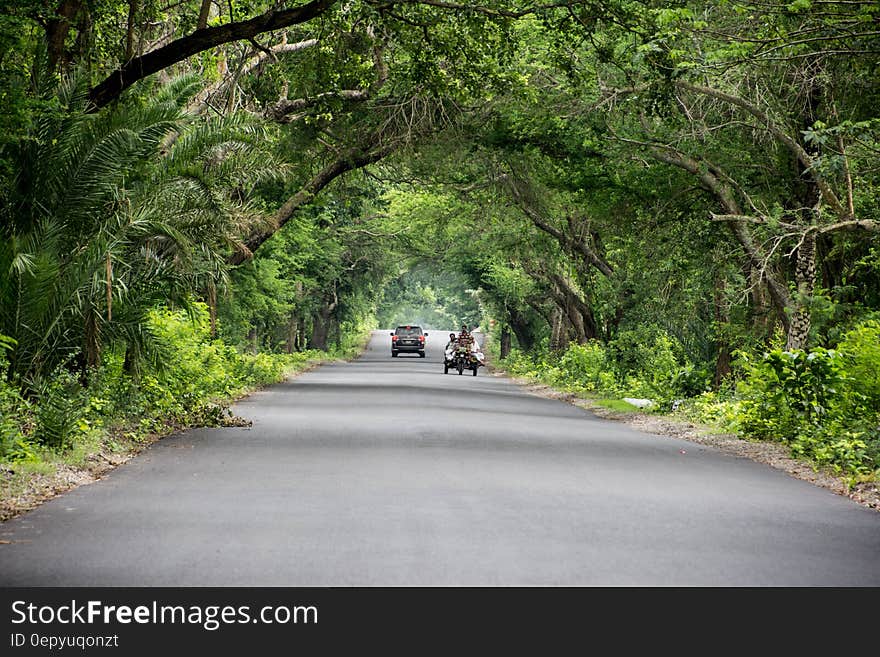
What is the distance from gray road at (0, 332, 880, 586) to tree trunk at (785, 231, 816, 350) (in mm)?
4902

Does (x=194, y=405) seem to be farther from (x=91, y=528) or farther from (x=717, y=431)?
(x=91, y=528)

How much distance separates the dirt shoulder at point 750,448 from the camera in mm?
12875

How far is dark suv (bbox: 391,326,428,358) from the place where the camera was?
244 ft

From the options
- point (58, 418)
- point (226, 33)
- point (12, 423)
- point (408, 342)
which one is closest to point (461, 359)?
point (408, 342)

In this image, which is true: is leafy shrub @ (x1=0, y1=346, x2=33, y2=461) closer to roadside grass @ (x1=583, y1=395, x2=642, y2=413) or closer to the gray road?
the gray road

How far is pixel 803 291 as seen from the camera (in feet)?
71.3

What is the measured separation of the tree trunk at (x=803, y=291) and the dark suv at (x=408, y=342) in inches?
2071

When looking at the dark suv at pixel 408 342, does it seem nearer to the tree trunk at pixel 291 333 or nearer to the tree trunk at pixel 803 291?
the tree trunk at pixel 291 333

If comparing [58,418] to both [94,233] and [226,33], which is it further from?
[226,33]

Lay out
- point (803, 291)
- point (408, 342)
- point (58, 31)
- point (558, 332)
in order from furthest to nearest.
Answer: point (408, 342)
point (558, 332)
point (803, 291)
point (58, 31)

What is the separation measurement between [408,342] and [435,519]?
212ft
